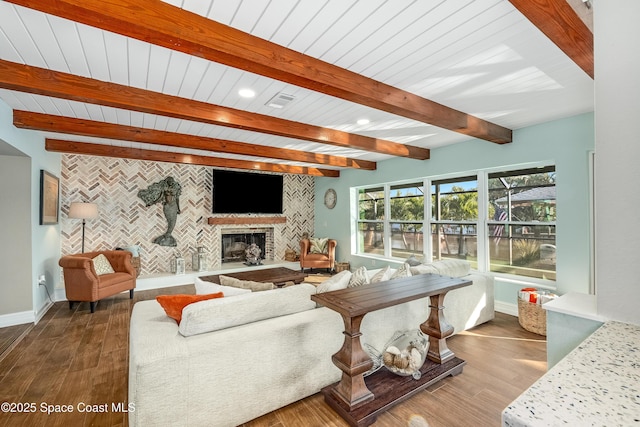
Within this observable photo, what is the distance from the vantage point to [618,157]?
3.74 feet

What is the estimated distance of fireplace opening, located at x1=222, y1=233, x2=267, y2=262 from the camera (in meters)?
6.72

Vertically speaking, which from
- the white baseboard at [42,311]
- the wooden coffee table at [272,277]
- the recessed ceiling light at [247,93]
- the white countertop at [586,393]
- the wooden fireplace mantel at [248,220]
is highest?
the recessed ceiling light at [247,93]

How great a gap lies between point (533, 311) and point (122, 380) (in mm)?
4068

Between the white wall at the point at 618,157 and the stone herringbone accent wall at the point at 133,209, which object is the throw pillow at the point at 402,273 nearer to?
the white wall at the point at 618,157

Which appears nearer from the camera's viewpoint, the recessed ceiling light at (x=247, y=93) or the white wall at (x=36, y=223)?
the recessed ceiling light at (x=247, y=93)

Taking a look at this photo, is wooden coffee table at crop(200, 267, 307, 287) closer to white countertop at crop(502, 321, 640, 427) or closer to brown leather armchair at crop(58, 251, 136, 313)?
brown leather armchair at crop(58, 251, 136, 313)

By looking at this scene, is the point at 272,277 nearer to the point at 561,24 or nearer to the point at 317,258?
the point at 317,258

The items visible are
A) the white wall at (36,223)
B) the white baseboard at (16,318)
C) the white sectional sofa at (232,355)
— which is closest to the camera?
the white sectional sofa at (232,355)

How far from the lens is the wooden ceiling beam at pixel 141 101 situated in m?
2.19

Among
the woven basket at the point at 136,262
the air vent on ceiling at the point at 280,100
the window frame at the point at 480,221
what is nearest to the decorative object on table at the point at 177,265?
the woven basket at the point at 136,262

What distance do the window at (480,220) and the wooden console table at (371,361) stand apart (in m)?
2.16

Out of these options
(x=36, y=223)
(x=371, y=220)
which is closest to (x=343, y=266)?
(x=371, y=220)

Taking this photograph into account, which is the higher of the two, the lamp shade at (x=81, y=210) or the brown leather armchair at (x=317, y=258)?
the lamp shade at (x=81, y=210)

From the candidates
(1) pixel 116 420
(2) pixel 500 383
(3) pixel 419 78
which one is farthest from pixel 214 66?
(2) pixel 500 383
